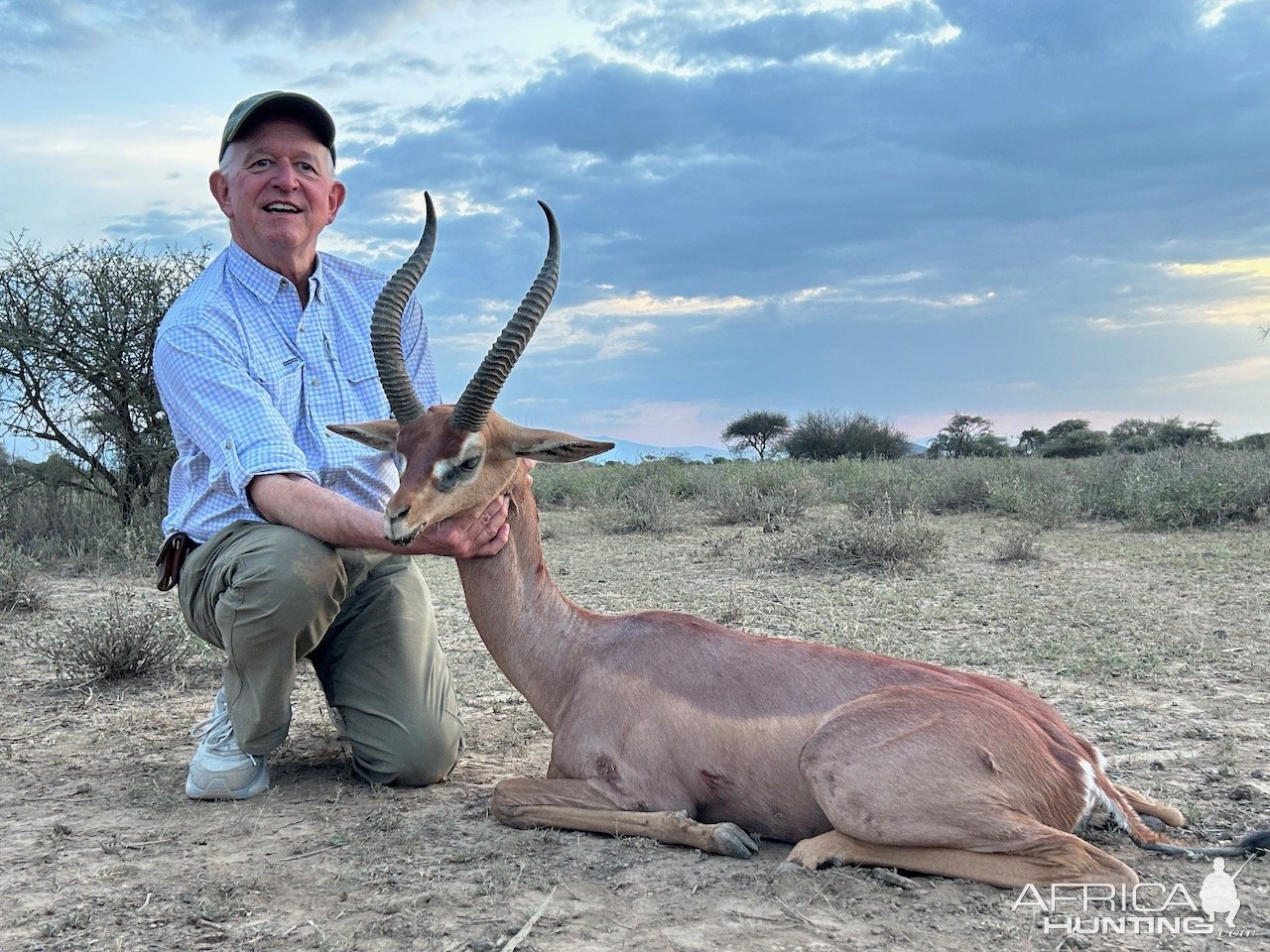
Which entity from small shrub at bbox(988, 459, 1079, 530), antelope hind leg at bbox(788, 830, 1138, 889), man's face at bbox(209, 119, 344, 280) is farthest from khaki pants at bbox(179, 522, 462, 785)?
small shrub at bbox(988, 459, 1079, 530)

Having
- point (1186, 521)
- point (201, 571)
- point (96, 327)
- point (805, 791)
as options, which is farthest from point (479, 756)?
point (1186, 521)

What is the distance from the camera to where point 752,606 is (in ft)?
30.7

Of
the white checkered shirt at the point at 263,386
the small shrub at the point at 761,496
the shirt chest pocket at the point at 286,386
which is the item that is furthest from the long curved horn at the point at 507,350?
the small shrub at the point at 761,496

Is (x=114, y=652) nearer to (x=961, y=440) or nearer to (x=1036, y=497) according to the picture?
(x=1036, y=497)

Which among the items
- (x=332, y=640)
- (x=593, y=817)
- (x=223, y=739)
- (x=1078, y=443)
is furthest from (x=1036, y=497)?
(x=1078, y=443)

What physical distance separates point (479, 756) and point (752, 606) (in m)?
3.98

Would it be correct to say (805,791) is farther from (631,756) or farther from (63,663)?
(63,663)

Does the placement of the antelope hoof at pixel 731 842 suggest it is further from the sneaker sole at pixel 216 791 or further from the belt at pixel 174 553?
the belt at pixel 174 553

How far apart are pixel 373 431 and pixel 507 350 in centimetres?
88

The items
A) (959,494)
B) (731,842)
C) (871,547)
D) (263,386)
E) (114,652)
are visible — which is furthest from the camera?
(959,494)

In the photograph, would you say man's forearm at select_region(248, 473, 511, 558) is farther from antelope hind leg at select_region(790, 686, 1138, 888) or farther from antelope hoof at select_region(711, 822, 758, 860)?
antelope hind leg at select_region(790, 686, 1138, 888)

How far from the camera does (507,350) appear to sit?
453 centimetres

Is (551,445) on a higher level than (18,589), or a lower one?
higher

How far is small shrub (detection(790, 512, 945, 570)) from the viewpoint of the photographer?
36.6 feet
